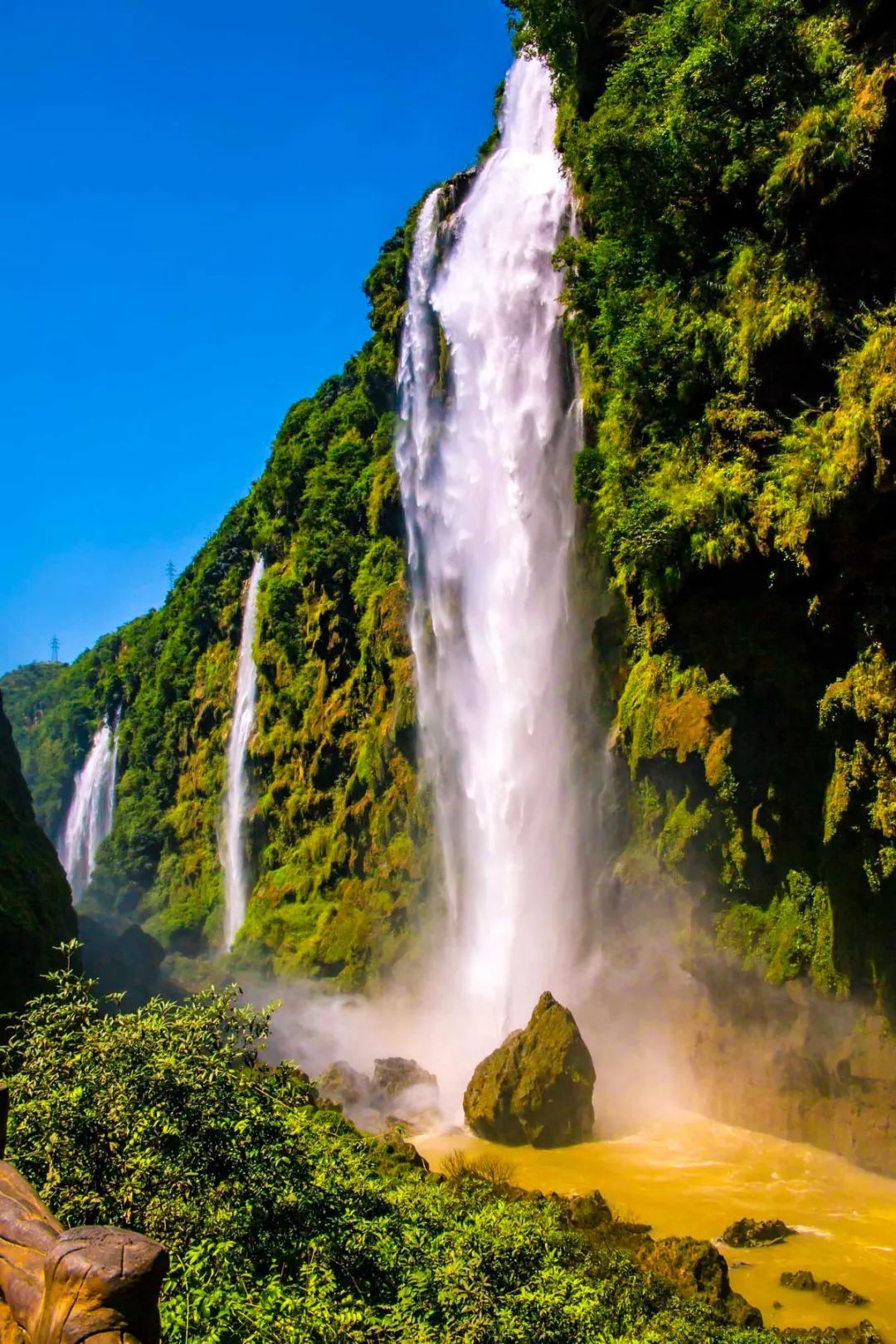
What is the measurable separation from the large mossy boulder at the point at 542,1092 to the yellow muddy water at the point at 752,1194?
30cm

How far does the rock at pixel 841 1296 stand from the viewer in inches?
456

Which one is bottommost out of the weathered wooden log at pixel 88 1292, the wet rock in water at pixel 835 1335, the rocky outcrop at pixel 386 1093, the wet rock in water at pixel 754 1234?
the wet rock in water at pixel 835 1335

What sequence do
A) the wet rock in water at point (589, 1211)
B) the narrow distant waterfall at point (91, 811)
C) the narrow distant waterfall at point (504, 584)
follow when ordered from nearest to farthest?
1. the wet rock in water at point (589, 1211)
2. the narrow distant waterfall at point (504, 584)
3. the narrow distant waterfall at point (91, 811)

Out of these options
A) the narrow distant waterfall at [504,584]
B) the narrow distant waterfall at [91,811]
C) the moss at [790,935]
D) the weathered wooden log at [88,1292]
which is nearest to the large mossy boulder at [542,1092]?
the moss at [790,935]

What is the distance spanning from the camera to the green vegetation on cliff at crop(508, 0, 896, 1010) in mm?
12578

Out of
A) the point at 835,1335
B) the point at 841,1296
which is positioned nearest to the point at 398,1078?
the point at 841,1296

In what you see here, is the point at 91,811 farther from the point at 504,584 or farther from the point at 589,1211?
the point at 589,1211

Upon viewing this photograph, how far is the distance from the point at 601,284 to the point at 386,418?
23.6 metres

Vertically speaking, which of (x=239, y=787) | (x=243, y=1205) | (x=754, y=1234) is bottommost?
(x=754, y=1234)

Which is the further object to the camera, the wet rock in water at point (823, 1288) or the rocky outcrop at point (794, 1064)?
the rocky outcrop at point (794, 1064)

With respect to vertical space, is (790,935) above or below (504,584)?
below

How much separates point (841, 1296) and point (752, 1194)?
12.3ft

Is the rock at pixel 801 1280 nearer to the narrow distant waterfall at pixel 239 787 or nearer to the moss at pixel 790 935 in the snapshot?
the moss at pixel 790 935

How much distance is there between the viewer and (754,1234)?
1358cm
